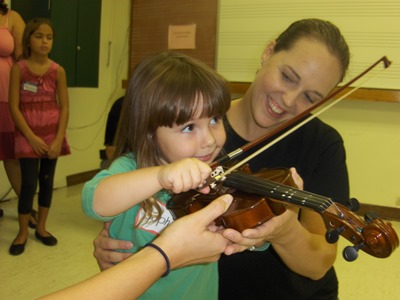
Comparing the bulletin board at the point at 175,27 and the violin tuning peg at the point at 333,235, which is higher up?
the bulletin board at the point at 175,27

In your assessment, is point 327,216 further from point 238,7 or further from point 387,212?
point 238,7


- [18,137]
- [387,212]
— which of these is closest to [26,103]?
[18,137]

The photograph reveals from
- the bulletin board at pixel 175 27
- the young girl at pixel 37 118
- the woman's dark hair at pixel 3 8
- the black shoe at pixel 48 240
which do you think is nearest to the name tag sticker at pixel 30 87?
the young girl at pixel 37 118

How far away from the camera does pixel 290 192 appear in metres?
0.85

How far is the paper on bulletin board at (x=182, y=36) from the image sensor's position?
3730 mm

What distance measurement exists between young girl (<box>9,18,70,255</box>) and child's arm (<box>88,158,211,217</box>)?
165cm

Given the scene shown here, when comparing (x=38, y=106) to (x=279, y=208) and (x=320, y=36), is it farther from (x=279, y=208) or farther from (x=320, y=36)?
(x=279, y=208)

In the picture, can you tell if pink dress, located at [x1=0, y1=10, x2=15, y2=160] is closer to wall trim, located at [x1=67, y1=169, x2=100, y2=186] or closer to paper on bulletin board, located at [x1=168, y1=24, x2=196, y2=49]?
wall trim, located at [x1=67, y1=169, x2=100, y2=186]

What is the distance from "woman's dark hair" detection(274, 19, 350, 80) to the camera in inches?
48.0

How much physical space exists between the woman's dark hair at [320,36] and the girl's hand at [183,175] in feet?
2.16

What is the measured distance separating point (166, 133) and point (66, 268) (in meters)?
1.58

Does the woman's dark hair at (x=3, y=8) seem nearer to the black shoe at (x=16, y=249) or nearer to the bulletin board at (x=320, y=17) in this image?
the black shoe at (x=16, y=249)

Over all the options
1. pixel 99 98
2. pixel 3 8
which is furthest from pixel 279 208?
pixel 99 98

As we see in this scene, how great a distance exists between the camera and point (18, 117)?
231 cm
